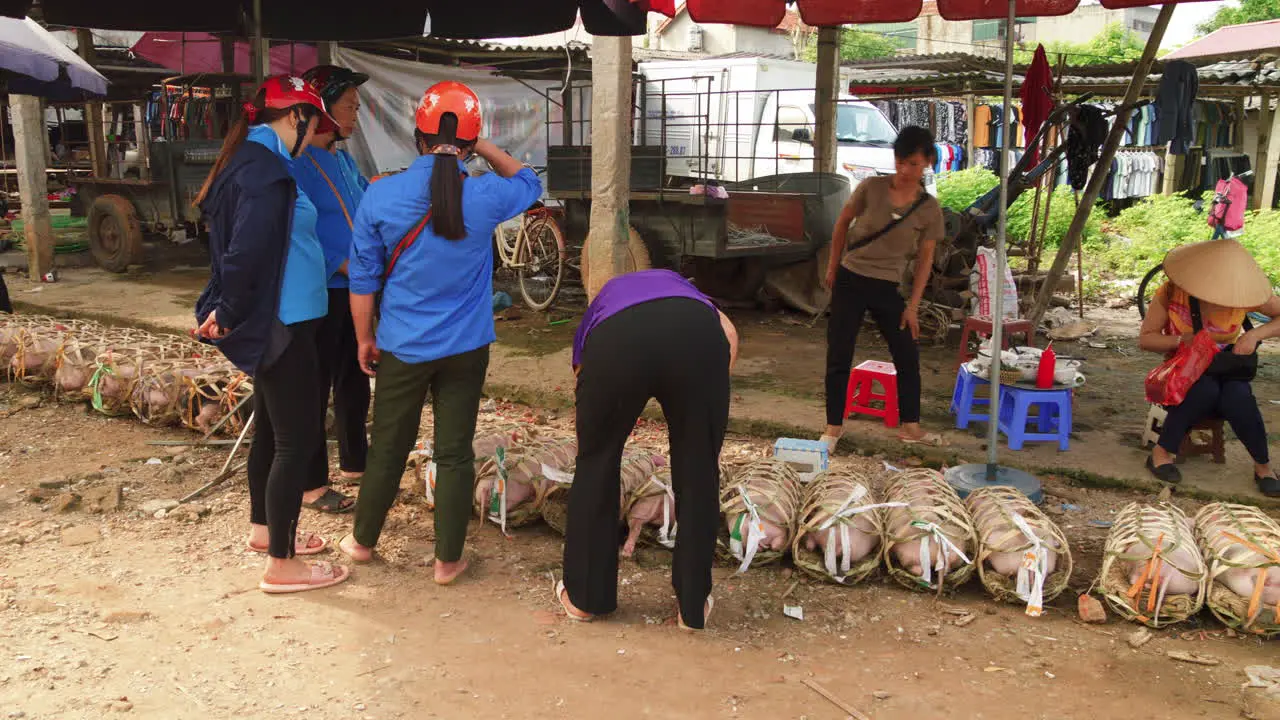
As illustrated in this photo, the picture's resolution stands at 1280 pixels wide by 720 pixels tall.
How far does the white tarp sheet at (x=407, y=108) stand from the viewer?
43.5 feet

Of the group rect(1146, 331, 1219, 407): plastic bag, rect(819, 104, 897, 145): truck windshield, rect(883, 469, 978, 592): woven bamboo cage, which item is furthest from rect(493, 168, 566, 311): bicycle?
rect(883, 469, 978, 592): woven bamboo cage

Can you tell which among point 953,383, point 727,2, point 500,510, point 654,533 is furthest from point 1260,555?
point 727,2

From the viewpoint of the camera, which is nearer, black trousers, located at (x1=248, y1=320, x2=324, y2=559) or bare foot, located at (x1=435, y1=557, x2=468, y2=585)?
black trousers, located at (x1=248, y1=320, x2=324, y2=559)

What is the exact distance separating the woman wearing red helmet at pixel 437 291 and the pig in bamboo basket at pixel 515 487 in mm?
422

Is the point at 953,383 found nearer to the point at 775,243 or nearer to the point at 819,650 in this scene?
the point at 775,243

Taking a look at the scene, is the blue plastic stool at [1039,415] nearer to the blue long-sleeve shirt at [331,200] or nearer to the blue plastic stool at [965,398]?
the blue plastic stool at [965,398]

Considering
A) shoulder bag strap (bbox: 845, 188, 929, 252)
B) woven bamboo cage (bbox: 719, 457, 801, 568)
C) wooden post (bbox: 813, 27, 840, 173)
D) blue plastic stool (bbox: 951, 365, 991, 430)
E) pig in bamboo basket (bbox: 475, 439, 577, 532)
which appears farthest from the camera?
wooden post (bbox: 813, 27, 840, 173)

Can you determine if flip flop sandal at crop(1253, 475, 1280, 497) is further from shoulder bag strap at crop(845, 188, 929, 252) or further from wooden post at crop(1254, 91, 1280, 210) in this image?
wooden post at crop(1254, 91, 1280, 210)

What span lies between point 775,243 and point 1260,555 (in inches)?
220

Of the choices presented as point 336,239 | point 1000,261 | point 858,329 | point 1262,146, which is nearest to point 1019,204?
point 1262,146

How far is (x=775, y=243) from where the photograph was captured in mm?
8586

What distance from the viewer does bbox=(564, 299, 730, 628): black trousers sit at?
3.07 meters

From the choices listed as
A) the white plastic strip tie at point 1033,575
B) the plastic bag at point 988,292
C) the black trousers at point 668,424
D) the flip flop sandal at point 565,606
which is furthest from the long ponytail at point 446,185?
the plastic bag at point 988,292

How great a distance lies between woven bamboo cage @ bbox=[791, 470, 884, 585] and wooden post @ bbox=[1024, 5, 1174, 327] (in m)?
3.73
